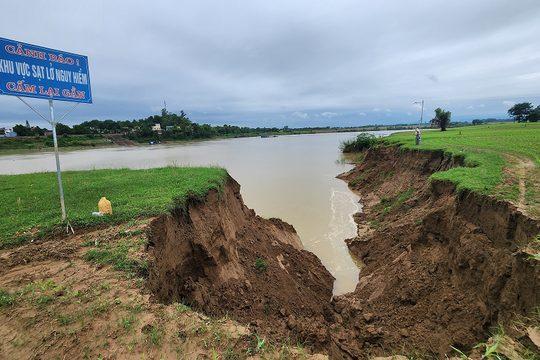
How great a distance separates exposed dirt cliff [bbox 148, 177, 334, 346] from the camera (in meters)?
4.86

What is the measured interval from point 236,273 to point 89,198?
4799 mm

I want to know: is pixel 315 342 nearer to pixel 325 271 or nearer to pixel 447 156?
pixel 325 271

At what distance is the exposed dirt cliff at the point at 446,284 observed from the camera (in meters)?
4.23

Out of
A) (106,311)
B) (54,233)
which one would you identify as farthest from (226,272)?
(54,233)

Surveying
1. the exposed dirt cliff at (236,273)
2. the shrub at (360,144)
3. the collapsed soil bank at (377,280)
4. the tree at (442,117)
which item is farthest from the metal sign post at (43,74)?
the tree at (442,117)

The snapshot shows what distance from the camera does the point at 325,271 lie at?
8.45 metres

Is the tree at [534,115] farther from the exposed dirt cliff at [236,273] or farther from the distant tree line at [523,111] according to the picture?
the exposed dirt cliff at [236,273]

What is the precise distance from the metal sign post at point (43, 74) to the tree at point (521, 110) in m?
75.4

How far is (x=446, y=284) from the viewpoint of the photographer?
5.52 m

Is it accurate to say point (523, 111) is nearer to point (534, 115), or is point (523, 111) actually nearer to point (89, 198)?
point (534, 115)

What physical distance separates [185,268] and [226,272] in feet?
3.64

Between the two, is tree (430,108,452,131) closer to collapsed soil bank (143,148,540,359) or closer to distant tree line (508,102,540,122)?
distant tree line (508,102,540,122)

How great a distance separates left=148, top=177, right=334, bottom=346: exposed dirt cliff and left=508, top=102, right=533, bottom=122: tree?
7112 cm

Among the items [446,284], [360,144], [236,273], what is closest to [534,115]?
[360,144]
